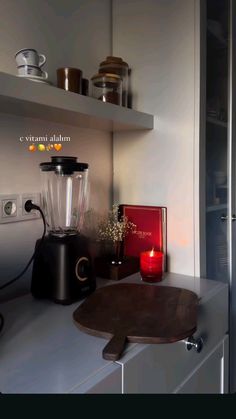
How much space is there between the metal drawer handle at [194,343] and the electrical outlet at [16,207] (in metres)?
0.63

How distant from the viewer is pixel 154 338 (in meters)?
0.72

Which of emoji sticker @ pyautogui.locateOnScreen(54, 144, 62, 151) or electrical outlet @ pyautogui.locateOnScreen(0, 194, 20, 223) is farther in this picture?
emoji sticker @ pyautogui.locateOnScreen(54, 144, 62, 151)

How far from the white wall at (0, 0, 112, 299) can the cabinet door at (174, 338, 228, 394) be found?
60cm

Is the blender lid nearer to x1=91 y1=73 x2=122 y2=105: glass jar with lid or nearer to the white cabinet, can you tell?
x1=91 y1=73 x2=122 y2=105: glass jar with lid

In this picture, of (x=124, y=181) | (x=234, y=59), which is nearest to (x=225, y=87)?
(x=234, y=59)

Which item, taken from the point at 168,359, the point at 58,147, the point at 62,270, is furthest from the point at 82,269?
the point at 58,147

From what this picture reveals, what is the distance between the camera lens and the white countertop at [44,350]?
617 mm

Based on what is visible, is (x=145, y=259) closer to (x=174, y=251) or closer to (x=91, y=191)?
(x=174, y=251)

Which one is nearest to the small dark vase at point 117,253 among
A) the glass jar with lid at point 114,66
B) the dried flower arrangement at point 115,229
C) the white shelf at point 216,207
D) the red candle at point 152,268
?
the dried flower arrangement at point 115,229

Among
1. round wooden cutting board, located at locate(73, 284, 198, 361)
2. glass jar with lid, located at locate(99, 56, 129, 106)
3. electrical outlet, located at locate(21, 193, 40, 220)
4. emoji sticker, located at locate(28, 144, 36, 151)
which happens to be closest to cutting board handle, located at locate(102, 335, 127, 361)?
round wooden cutting board, located at locate(73, 284, 198, 361)

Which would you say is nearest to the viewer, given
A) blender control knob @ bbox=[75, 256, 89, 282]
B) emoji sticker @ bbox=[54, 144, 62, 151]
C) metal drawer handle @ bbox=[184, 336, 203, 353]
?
metal drawer handle @ bbox=[184, 336, 203, 353]

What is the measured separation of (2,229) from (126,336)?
545 millimetres

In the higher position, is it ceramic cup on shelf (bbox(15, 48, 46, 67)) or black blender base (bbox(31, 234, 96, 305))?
ceramic cup on shelf (bbox(15, 48, 46, 67))

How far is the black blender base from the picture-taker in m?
0.98
